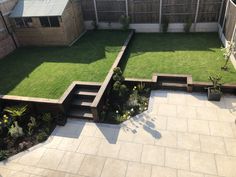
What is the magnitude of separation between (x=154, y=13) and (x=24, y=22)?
33.3ft

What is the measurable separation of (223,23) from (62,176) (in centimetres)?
1404

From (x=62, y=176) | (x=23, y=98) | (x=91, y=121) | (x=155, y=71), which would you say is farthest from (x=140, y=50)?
(x=62, y=176)

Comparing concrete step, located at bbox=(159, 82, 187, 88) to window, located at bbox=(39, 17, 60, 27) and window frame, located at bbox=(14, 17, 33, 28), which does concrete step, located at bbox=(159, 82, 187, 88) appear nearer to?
window, located at bbox=(39, 17, 60, 27)

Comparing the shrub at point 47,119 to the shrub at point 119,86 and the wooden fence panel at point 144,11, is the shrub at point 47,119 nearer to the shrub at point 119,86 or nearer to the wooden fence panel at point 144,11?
the shrub at point 119,86

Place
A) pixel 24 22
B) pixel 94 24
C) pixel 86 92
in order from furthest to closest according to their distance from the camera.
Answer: pixel 94 24, pixel 24 22, pixel 86 92

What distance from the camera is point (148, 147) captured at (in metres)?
8.05

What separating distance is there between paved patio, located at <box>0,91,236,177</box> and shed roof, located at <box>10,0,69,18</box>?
914 centimetres

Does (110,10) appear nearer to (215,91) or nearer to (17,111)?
(215,91)

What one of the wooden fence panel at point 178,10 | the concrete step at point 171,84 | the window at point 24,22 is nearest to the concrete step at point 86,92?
the concrete step at point 171,84

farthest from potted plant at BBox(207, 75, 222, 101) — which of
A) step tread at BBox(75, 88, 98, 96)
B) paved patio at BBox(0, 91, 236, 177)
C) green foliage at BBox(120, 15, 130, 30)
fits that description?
green foliage at BBox(120, 15, 130, 30)

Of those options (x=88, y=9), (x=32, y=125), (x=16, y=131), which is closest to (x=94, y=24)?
(x=88, y=9)

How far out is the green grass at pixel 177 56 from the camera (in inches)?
456

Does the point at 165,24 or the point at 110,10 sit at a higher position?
the point at 110,10

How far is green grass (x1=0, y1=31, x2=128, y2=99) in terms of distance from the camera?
444 inches
